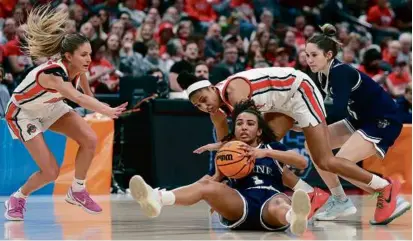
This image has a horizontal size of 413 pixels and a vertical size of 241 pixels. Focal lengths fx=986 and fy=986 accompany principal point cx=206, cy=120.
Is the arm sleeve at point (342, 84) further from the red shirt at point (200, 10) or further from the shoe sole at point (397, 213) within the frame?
the red shirt at point (200, 10)

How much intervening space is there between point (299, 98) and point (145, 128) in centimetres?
518

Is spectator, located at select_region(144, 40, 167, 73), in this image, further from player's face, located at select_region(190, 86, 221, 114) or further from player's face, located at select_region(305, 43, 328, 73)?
player's face, located at select_region(190, 86, 221, 114)

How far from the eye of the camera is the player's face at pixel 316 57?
8.70 meters

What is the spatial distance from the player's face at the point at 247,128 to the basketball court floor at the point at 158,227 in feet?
2.35

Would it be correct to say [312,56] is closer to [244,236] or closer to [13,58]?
[244,236]

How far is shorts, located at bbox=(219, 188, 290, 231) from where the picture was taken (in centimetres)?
738

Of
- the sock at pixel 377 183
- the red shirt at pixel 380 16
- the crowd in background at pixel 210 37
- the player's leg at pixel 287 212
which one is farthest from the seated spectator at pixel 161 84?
the red shirt at pixel 380 16

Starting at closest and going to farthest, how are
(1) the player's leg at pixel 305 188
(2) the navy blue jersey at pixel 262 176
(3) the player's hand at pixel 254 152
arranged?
(3) the player's hand at pixel 254 152 < (2) the navy blue jersey at pixel 262 176 < (1) the player's leg at pixel 305 188

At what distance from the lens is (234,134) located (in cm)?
775

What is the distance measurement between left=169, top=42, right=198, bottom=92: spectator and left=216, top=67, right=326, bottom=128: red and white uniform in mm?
3847

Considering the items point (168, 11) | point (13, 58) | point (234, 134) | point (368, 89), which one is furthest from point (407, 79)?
point (234, 134)

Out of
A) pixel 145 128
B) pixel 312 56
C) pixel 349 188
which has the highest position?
pixel 312 56

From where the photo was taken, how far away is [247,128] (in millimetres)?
7547

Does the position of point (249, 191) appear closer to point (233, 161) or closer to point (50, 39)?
point (233, 161)
